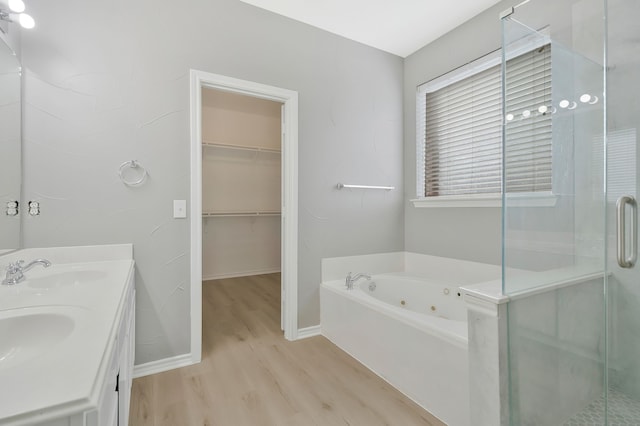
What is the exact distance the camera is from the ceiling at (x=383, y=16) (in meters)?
2.30

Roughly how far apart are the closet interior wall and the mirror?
2526 mm

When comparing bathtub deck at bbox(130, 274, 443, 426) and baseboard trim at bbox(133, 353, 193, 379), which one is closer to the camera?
bathtub deck at bbox(130, 274, 443, 426)

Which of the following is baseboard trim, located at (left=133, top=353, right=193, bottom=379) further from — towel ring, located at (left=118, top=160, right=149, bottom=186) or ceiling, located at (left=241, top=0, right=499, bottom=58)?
ceiling, located at (left=241, top=0, right=499, bottom=58)

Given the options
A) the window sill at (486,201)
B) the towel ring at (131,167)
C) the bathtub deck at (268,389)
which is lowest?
the bathtub deck at (268,389)

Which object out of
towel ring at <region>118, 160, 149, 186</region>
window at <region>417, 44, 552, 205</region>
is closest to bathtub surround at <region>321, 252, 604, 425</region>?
window at <region>417, 44, 552, 205</region>

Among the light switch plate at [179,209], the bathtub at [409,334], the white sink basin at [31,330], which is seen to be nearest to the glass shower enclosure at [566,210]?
the bathtub at [409,334]

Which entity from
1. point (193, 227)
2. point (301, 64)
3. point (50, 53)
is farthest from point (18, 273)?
point (301, 64)

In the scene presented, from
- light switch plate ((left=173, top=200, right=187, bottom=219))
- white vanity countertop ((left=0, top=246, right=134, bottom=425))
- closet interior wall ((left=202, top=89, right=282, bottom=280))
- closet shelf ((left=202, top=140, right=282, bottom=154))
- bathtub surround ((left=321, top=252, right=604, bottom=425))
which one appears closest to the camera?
white vanity countertop ((left=0, top=246, right=134, bottom=425))

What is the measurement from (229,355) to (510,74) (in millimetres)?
2402

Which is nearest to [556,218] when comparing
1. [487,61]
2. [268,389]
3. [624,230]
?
[624,230]

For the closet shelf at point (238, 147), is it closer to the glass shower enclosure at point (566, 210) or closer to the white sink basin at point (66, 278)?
the white sink basin at point (66, 278)

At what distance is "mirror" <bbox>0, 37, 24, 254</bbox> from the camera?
1423 mm

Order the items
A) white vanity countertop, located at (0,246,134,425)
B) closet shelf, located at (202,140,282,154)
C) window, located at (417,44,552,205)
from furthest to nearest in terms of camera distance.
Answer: closet shelf, located at (202,140,282,154) → window, located at (417,44,552,205) → white vanity countertop, located at (0,246,134,425)

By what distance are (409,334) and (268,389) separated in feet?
2.93
